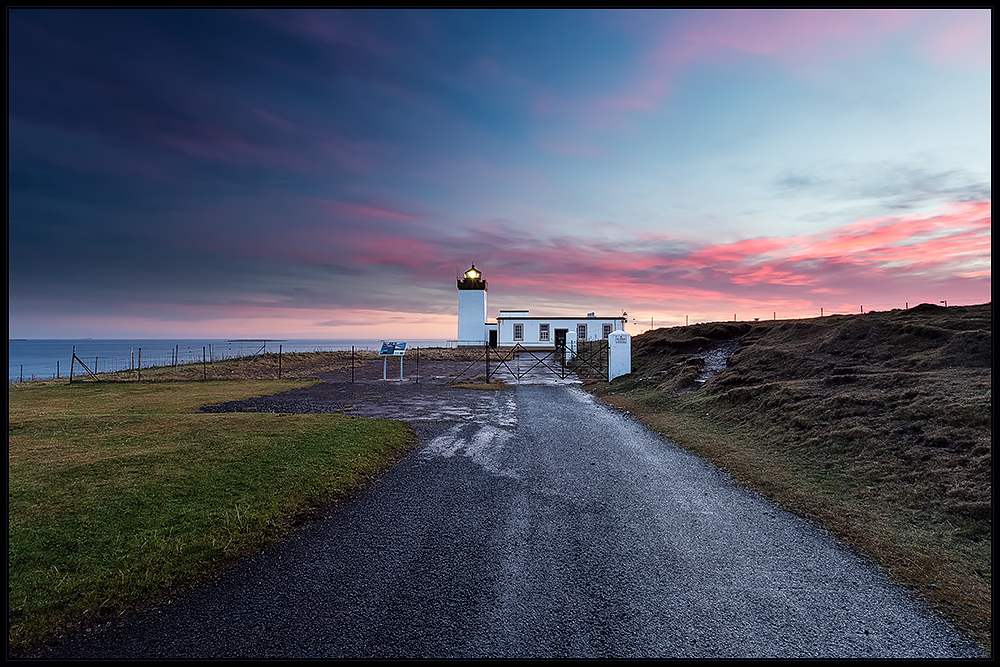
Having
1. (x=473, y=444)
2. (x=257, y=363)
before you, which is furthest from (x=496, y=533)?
(x=257, y=363)

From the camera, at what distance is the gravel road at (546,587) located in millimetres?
3209

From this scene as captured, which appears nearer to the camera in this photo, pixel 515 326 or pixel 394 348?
pixel 394 348

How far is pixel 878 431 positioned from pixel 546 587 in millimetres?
7684

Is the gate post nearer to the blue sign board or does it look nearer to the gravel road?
the blue sign board

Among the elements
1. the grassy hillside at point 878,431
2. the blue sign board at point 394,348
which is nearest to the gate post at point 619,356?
the grassy hillside at point 878,431

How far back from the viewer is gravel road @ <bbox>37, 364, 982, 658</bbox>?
10.5 ft

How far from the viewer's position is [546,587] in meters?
3.98

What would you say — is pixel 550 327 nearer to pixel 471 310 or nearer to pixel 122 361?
pixel 471 310

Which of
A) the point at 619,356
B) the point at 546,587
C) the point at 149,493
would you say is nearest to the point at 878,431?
the point at 546,587

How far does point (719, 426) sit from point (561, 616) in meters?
9.09

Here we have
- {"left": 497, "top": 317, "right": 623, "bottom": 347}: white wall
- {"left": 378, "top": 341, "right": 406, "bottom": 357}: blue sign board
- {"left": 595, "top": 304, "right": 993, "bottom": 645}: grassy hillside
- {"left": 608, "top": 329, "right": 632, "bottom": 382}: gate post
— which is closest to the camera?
{"left": 595, "top": 304, "right": 993, "bottom": 645}: grassy hillside

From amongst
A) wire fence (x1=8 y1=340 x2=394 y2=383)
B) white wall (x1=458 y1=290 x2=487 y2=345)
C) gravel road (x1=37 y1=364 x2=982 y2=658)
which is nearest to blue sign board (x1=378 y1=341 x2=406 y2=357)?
wire fence (x1=8 y1=340 x2=394 y2=383)

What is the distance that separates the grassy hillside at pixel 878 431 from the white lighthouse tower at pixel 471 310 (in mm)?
40074

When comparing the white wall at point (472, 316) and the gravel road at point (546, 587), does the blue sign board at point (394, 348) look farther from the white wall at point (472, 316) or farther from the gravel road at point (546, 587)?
the white wall at point (472, 316)
